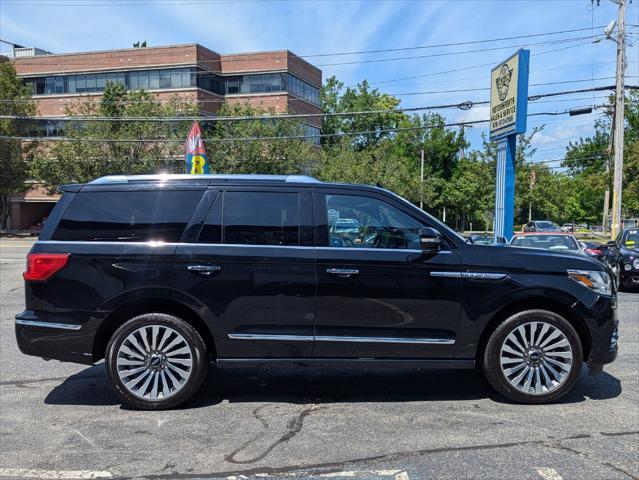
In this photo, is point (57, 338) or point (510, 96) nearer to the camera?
point (57, 338)

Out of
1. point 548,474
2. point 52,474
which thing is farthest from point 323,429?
point 52,474

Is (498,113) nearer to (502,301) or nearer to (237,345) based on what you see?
(502,301)

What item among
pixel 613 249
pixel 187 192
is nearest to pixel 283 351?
pixel 187 192

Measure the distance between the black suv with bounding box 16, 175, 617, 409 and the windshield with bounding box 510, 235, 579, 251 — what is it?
6.89 metres

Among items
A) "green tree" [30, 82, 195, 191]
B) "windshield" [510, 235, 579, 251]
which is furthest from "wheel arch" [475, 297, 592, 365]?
"green tree" [30, 82, 195, 191]

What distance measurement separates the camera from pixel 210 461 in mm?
3639

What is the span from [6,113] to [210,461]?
42720mm

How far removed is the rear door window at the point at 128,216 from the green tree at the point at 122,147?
96.1ft

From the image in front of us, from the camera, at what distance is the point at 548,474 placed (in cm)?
337

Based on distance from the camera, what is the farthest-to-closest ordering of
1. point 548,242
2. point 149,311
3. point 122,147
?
point 122,147, point 548,242, point 149,311

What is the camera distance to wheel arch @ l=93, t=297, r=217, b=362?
4656 mm

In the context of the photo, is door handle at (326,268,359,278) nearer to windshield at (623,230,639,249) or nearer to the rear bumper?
the rear bumper

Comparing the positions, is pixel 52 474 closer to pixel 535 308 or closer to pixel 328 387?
pixel 328 387

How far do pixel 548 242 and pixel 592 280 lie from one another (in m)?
7.26
